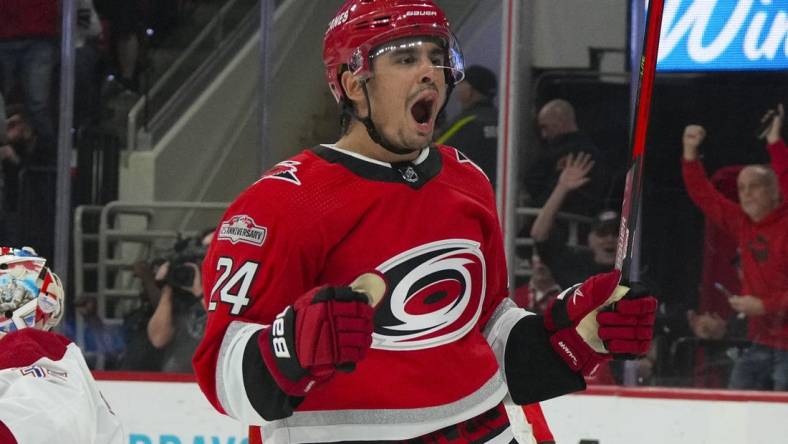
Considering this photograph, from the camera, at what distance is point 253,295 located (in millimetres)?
1806

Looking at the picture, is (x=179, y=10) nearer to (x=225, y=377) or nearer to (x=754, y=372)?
(x=754, y=372)

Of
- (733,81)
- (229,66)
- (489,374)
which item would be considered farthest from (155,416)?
(489,374)

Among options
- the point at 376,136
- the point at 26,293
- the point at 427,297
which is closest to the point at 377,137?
the point at 376,136

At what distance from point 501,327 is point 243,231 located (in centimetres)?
49

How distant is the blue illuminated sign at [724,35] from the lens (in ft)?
13.9

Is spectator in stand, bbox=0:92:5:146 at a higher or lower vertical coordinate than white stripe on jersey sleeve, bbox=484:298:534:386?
higher

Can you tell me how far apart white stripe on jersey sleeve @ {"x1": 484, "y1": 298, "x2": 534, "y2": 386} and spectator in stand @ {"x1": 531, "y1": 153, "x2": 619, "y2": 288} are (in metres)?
2.15

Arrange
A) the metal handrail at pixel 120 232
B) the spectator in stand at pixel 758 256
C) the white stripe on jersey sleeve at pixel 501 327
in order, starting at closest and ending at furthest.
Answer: the white stripe on jersey sleeve at pixel 501 327 → the spectator in stand at pixel 758 256 → the metal handrail at pixel 120 232

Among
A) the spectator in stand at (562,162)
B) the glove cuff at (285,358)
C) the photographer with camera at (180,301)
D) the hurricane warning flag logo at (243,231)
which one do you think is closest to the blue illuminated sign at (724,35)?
the spectator in stand at (562,162)

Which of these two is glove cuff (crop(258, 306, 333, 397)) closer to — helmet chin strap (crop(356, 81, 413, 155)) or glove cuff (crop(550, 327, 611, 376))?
helmet chin strap (crop(356, 81, 413, 155))

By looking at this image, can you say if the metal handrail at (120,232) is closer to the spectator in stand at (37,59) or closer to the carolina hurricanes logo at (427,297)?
the spectator in stand at (37,59)

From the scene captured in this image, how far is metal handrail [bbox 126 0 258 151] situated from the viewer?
188 inches

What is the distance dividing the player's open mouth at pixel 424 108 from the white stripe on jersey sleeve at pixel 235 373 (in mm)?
402

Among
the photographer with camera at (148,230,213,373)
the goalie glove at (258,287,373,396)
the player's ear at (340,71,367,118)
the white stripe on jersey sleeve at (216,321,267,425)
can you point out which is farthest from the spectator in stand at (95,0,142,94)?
the goalie glove at (258,287,373,396)
